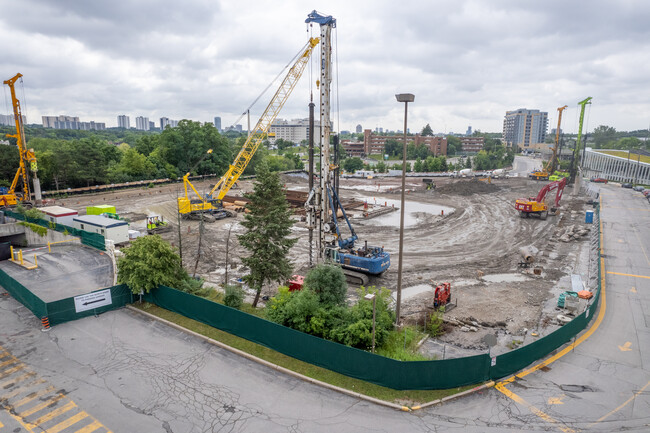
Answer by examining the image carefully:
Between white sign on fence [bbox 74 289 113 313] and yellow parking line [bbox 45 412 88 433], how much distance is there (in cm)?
849

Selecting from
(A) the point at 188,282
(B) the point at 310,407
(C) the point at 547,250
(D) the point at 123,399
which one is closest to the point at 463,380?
(B) the point at 310,407

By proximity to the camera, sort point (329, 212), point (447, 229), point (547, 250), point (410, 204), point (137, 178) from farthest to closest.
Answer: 1. point (137, 178)
2. point (410, 204)
3. point (447, 229)
4. point (547, 250)
5. point (329, 212)

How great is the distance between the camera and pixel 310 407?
43.2 feet

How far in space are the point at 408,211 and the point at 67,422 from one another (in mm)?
46277

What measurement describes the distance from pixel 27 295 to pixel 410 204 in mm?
48204

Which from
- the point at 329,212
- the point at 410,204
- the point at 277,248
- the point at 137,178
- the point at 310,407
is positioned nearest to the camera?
the point at 310,407

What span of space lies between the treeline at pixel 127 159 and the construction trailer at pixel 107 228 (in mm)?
25795

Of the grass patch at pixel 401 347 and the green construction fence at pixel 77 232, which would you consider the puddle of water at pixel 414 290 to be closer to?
the grass patch at pixel 401 347

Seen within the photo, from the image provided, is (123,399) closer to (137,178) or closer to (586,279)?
(586,279)

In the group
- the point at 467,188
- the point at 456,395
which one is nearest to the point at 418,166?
the point at 467,188

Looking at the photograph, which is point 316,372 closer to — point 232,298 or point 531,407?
point 232,298

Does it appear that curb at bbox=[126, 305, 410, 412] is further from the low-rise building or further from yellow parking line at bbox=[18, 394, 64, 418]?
the low-rise building

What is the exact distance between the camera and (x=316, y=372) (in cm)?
1499

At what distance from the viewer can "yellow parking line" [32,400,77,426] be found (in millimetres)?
12461
